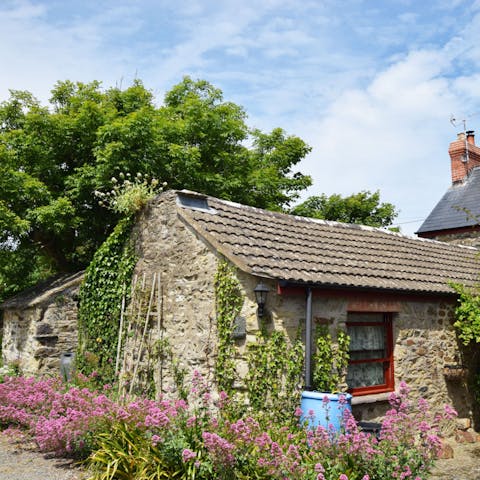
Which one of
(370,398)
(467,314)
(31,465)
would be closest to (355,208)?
(467,314)

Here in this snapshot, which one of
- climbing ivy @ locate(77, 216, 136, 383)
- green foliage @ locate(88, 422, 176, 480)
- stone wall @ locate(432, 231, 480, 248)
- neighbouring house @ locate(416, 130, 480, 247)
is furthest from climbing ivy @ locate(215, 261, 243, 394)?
neighbouring house @ locate(416, 130, 480, 247)

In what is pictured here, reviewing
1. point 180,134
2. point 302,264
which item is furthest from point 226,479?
point 180,134

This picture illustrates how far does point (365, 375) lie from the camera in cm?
838

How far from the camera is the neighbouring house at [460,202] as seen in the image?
17.6 m

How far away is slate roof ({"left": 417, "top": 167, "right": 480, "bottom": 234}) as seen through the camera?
58.5 feet

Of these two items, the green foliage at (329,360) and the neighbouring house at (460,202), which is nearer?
the green foliage at (329,360)

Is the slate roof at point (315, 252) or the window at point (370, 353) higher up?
the slate roof at point (315, 252)

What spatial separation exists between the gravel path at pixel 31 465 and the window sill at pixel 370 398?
411 cm

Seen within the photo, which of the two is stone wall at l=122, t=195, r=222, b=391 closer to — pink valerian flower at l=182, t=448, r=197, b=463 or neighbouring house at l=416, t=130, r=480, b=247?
pink valerian flower at l=182, t=448, r=197, b=463

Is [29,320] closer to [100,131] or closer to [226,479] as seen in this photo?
[100,131]

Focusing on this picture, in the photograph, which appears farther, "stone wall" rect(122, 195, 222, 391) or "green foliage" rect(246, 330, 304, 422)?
"stone wall" rect(122, 195, 222, 391)

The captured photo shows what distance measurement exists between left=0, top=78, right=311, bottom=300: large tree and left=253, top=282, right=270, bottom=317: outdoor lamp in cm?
842

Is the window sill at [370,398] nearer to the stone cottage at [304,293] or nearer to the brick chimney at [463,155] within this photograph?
the stone cottage at [304,293]

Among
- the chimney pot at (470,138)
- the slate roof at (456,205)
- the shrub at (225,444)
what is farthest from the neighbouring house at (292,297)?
the chimney pot at (470,138)
